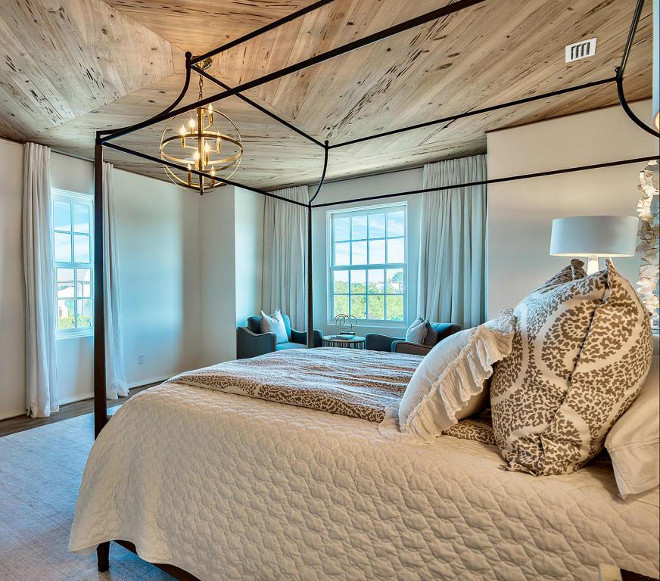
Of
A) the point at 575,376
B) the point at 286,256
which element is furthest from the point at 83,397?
the point at 575,376

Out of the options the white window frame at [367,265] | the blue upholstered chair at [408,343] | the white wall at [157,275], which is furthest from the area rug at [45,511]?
the white window frame at [367,265]

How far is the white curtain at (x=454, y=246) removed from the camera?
4.36m

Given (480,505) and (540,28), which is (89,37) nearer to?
(540,28)

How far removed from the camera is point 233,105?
3010 mm

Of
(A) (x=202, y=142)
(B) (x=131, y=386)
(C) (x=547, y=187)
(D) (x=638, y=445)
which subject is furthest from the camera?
(B) (x=131, y=386)

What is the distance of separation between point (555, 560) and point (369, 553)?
1.55 ft

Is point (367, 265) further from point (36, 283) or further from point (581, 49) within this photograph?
point (36, 283)

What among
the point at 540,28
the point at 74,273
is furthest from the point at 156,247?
the point at 540,28

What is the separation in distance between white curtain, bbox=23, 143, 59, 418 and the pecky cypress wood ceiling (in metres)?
0.35

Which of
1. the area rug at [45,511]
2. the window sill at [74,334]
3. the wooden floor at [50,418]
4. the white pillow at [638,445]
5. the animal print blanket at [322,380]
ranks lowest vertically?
the wooden floor at [50,418]

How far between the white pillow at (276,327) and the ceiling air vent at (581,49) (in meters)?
3.89

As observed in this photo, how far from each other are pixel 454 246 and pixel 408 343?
136 centimetres

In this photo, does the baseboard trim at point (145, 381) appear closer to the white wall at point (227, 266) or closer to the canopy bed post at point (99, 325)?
the white wall at point (227, 266)

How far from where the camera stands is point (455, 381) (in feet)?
3.90
